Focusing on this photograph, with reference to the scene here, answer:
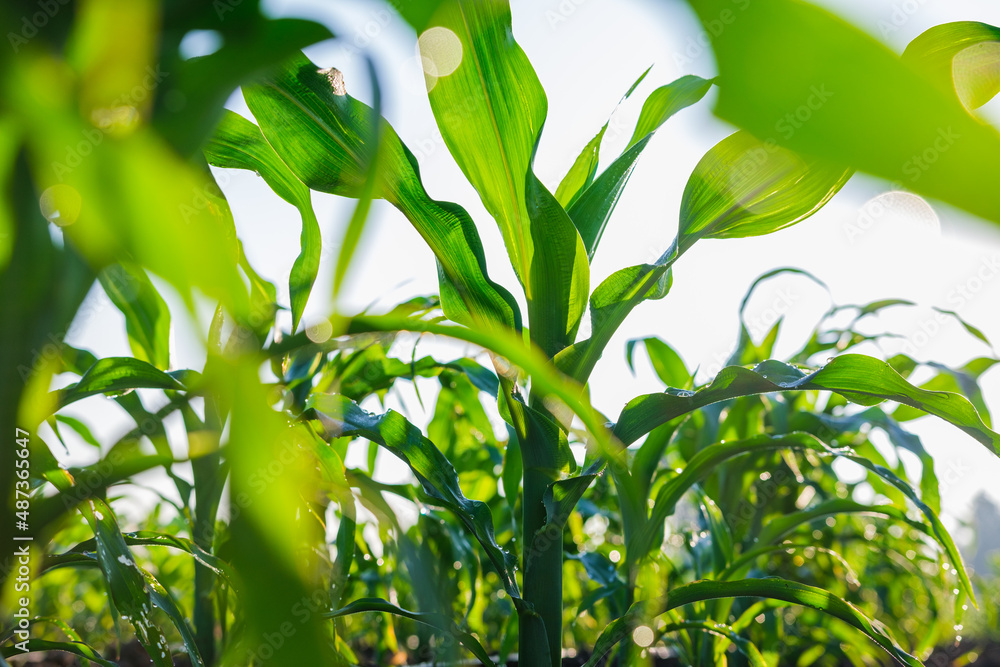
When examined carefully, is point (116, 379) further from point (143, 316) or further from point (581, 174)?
point (581, 174)

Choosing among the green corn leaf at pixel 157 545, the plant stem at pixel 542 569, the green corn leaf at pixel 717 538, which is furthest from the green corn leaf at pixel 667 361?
the green corn leaf at pixel 157 545

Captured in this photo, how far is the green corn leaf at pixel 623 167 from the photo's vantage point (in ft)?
1.86

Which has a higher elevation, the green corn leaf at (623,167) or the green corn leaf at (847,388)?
the green corn leaf at (623,167)

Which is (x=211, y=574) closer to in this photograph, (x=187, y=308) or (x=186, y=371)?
(x=186, y=371)

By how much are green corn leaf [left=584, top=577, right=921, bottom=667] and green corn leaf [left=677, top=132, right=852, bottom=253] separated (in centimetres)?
34

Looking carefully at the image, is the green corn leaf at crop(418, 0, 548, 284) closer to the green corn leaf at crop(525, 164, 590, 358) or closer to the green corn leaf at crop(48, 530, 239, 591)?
the green corn leaf at crop(525, 164, 590, 358)

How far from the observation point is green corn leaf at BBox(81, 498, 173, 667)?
0.40 metres

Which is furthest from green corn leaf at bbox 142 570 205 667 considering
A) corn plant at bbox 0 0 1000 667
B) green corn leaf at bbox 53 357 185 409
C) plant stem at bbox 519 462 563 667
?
plant stem at bbox 519 462 563 667

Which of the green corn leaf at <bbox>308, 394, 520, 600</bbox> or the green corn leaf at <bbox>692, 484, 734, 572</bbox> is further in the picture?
the green corn leaf at <bbox>692, 484, 734, 572</bbox>

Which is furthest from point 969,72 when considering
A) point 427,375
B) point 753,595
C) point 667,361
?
point 667,361

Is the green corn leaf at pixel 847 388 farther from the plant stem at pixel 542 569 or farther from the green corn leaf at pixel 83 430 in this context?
the green corn leaf at pixel 83 430

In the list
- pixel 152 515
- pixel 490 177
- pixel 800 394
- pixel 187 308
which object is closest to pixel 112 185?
pixel 187 308

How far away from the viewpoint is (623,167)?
0.58 meters

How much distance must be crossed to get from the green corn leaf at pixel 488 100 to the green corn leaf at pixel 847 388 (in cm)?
24
